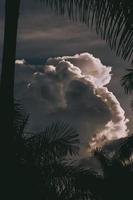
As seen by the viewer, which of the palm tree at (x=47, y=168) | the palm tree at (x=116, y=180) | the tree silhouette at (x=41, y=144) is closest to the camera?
the tree silhouette at (x=41, y=144)

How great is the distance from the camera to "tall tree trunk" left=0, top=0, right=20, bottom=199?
24.7 feet

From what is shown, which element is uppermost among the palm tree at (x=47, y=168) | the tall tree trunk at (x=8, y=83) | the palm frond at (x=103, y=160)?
the tall tree trunk at (x=8, y=83)

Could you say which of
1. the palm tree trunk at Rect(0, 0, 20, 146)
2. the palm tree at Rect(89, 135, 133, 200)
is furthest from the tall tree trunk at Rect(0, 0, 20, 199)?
the palm tree at Rect(89, 135, 133, 200)

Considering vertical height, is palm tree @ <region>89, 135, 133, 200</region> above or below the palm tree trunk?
below

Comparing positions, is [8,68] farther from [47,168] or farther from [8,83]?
[47,168]

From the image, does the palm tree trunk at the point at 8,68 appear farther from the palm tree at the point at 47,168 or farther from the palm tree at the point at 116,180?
the palm tree at the point at 116,180

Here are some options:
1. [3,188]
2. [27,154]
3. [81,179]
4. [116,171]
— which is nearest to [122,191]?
[116,171]

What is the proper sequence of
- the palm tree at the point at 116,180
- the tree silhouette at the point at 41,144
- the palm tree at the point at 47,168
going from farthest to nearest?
1. the palm tree at the point at 116,180
2. the palm tree at the point at 47,168
3. the tree silhouette at the point at 41,144

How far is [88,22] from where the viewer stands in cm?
646

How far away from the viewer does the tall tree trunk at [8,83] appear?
754 cm

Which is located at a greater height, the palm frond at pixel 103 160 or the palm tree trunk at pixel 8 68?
the palm tree trunk at pixel 8 68

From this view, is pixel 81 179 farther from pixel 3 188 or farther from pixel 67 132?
pixel 3 188

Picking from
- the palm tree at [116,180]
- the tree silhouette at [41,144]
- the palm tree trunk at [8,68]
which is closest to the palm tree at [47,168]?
the tree silhouette at [41,144]

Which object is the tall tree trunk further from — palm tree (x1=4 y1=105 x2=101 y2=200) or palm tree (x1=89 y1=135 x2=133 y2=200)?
palm tree (x1=89 y1=135 x2=133 y2=200)
